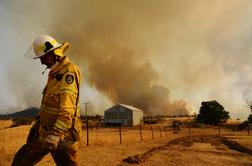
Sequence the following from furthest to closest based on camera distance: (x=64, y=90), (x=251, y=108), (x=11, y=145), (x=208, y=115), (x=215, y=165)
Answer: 1. (x=208, y=115)
2. (x=251, y=108)
3. (x=11, y=145)
4. (x=215, y=165)
5. (x=64, y=90)

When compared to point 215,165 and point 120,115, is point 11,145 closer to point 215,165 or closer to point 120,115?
point 215,165

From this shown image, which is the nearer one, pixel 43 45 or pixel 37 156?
pixel 37 156

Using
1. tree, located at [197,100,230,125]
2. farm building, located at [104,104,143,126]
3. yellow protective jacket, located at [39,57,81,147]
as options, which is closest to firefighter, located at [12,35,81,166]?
yellow protective jacket, located at [39,57,81,147]

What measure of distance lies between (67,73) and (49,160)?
8.68 meters

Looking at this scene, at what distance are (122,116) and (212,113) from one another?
868 inches

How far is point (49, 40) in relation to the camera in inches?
145

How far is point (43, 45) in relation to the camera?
3664 mm

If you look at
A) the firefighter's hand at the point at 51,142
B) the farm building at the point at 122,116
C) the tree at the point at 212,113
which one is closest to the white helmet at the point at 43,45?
the firefighter's hand at the point at 51,142

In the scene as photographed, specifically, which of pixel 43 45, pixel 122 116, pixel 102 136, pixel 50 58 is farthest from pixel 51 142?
pixel 122 116

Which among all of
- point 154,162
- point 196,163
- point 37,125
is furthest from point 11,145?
point 37,125

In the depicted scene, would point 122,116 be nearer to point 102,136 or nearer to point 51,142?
point 102,136

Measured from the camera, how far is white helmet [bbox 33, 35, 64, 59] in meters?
3.64

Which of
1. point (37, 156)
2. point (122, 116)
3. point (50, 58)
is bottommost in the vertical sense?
point (37, 156)

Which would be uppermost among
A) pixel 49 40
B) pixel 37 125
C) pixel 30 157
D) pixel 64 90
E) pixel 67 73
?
pixel 49 40
